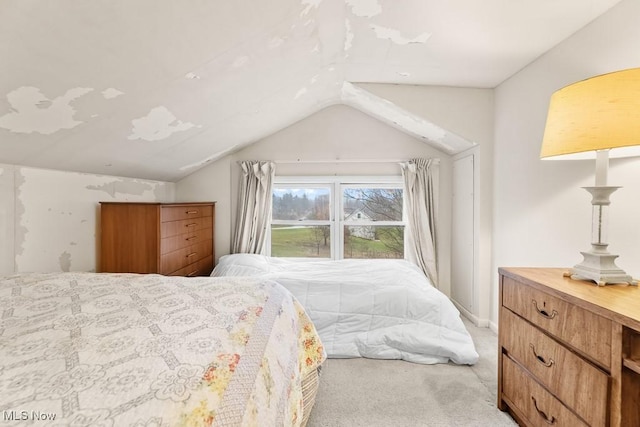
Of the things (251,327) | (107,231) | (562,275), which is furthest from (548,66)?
(107,231)

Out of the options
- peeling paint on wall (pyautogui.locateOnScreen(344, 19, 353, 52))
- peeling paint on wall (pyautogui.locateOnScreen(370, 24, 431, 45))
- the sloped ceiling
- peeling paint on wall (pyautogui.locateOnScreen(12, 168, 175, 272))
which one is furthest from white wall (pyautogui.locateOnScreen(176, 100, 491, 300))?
peeling paint on wall (pyautogui.locateOnScreen(370, 24, 431, 45))

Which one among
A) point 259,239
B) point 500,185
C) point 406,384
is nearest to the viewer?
point 406,384

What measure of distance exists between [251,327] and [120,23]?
1.28 metres

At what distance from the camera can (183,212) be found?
9.49 feet

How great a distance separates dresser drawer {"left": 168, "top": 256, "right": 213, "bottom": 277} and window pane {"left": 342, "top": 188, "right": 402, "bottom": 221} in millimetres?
1722

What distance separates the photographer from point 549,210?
6.74ft

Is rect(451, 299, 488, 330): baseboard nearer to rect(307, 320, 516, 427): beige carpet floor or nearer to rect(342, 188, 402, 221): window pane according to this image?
rect(307, 320, 516, 427): beige carpet floor

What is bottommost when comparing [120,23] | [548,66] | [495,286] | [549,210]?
[495,286]

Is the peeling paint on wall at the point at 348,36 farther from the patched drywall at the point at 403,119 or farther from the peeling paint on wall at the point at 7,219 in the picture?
the peeling paint on wall at the point at 7,219

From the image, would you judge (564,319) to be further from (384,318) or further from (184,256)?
(184,256)

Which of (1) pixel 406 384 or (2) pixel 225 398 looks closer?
(2) pixel 225 398

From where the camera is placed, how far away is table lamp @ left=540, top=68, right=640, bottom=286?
43.1 inches

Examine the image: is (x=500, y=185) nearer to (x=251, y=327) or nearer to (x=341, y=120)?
(x=341, y=120)

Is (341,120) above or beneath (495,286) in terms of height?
above
